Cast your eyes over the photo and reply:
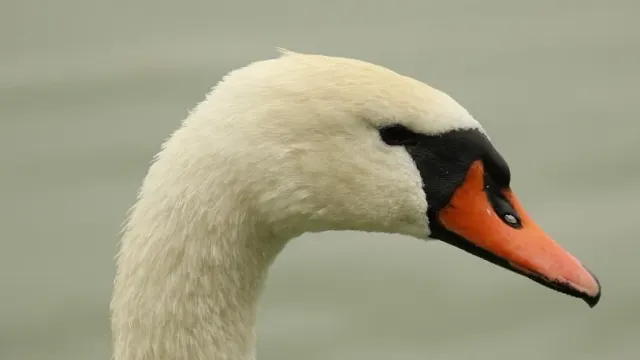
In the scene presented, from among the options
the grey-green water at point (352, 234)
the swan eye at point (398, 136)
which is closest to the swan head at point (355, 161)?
the swan eye at point (398, 136)

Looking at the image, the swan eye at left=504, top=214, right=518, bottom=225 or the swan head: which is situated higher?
the swan head

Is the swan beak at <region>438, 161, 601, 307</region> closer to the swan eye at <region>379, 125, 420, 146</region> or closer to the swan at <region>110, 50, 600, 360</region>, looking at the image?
the swan at <region>110, 50, 600, 360</region>

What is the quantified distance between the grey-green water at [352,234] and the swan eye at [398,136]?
6.73ft

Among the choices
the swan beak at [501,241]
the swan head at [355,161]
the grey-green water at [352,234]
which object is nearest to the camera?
the swan head at [355,161]

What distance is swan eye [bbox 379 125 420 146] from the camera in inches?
121

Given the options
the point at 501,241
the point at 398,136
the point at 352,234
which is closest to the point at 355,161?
the point at 398,136

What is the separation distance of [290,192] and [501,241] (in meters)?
0.51

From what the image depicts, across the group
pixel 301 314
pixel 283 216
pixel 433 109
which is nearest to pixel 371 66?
pixel 433 109

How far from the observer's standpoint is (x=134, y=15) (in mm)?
6246

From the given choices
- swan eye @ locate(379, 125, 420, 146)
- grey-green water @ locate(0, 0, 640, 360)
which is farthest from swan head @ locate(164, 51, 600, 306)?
grey-green water @ locate(0, 0, 640, 360)

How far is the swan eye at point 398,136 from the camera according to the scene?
10.1 feet

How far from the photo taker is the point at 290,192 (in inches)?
120

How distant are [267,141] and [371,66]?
0.31 m

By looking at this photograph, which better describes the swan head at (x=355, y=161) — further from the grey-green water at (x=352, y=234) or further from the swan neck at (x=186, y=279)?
the grey-green water at (x=352, y=234)
